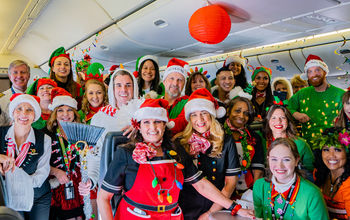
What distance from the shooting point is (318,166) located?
2945 mm

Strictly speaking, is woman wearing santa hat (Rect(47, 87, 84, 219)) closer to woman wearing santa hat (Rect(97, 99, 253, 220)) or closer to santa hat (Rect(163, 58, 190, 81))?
woman wearing santa hat (Rect(97, 99, 253, 220))

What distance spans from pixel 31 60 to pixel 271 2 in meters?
10.5

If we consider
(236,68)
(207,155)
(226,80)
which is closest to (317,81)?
(236,68)

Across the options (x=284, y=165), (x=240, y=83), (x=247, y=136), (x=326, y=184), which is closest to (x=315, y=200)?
(x=284, y=165)

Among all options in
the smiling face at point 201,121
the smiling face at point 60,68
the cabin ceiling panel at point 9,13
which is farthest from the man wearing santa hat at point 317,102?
the cabin ceiling panel at point 9,13

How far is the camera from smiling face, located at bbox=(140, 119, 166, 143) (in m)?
2.36

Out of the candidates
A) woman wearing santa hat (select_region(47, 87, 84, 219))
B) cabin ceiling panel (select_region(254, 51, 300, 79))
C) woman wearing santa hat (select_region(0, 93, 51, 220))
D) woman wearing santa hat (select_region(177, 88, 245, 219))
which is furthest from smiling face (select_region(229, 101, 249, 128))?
cabin ceiling panel (select_region(254, 51, 300, 79))

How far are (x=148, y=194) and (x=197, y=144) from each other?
26.9 inches

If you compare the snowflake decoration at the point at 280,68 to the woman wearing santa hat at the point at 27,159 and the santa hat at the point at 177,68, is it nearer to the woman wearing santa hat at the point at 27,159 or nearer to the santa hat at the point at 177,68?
the santa hat at the point at 177,68

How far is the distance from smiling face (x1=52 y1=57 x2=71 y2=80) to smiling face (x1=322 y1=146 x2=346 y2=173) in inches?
134

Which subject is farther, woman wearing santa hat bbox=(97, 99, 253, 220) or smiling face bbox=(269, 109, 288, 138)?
smiling face bbox=(269, 109, 288, 138)

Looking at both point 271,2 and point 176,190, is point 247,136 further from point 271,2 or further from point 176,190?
point 271,2

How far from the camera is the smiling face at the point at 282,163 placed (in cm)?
240

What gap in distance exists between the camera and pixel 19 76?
4.12 meters
